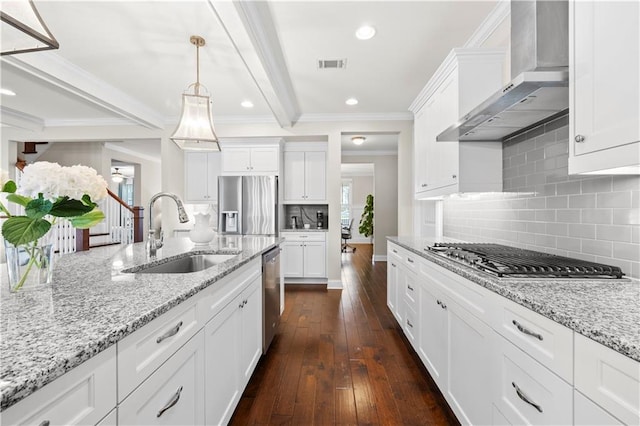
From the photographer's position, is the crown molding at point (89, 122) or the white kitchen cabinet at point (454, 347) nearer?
the white kitchen cabinet at point (454, 347)

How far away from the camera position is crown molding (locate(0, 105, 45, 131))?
171 inches

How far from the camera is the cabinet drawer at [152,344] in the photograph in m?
0.72

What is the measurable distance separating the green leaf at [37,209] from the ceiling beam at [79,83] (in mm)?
2947

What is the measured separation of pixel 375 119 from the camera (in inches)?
178

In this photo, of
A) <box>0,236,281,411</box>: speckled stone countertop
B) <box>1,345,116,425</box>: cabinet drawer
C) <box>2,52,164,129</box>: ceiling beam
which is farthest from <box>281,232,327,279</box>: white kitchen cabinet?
<box>1,345,116,425</box>: cabinet drawer

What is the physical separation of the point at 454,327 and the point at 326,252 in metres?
3.24

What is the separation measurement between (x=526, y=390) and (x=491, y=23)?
2530 millimetres

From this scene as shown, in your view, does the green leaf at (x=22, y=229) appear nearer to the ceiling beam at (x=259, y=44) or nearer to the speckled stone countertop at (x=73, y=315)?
the speckled stone countertop at (x=73, y=315)

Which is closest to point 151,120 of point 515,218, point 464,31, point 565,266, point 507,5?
point 464,31

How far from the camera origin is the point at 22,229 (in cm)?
86

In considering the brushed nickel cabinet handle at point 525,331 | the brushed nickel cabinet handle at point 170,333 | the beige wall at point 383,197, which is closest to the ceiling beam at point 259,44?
the brushed nickel cabinet handle at point 170,333

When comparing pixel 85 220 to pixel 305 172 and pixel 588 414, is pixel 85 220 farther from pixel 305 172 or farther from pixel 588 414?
pixel 305 172

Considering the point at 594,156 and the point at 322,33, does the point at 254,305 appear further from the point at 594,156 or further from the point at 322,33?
the point at 322,33

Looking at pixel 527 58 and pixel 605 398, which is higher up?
pixel 527 58
